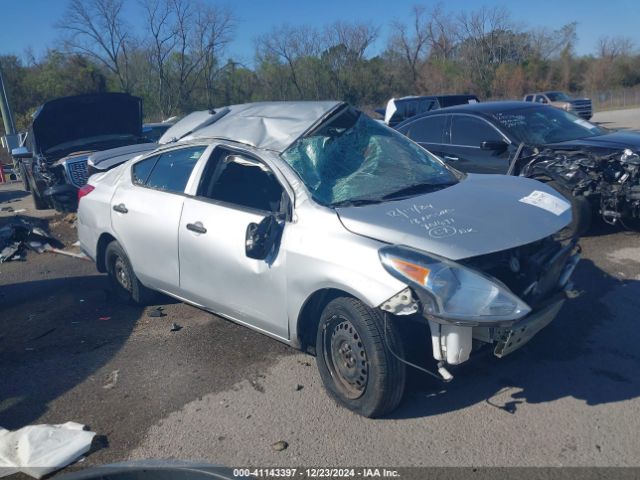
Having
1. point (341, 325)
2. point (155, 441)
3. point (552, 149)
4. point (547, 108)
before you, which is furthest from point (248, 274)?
point (547, 108)

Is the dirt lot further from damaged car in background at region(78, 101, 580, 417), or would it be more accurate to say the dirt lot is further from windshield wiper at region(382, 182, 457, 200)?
windshield wiper at region(382, 182, 457, 200)

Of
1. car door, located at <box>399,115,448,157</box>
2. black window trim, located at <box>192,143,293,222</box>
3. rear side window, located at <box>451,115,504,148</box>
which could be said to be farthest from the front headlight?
car door, located at <box>399,115,448,157</box>

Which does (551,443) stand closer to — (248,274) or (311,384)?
(311,384)

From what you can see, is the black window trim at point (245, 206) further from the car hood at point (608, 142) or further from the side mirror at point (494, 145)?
the car hood at point (608, 142)

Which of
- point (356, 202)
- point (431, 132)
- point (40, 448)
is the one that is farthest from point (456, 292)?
point (431, 132)

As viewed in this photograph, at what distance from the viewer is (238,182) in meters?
4.52

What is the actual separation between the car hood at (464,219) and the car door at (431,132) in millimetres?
4182

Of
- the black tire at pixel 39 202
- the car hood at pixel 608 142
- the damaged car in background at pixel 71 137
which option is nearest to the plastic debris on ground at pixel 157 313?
the car hood at pixel 608 142

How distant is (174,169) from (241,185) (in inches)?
32.2

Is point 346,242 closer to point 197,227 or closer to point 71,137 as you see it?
point 197,227

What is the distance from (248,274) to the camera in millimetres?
3986

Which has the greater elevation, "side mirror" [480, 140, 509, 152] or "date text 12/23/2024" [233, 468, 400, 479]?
"side mirror" [480, 140, 509, 152]

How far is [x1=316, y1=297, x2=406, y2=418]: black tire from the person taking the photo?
324cm

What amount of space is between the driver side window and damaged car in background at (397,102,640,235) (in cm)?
309
